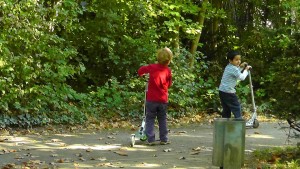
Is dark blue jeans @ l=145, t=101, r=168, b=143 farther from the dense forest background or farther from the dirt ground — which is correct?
the dense forest background

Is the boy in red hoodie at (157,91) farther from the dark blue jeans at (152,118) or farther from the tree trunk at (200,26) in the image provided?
the tree trunk at (200,26)

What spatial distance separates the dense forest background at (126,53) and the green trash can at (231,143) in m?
1.25

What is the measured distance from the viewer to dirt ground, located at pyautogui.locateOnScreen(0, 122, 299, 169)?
8148 millimetres

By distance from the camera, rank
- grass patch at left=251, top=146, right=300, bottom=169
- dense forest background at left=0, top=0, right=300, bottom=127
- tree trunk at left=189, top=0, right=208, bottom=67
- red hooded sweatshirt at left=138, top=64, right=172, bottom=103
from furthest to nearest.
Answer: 1. tree trunk at left=189, top=0, right=208, bottom=67
2. dense forest background at left=0, top=0, right=300, bottom=127
3. red hooded sweatshirt at left=138, top=64, right=172, bottom=103
4. grass patch at left=251, top=146, right=300, bottom=169

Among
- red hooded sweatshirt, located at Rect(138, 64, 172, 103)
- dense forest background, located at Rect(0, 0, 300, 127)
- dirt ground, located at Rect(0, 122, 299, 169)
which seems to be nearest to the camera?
dirt ground, located at Rect(0, 122, 299, 169)

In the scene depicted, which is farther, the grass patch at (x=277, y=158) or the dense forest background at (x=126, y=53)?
the dense forest background at (x=126, y=53)

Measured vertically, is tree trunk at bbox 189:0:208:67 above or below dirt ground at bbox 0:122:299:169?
above

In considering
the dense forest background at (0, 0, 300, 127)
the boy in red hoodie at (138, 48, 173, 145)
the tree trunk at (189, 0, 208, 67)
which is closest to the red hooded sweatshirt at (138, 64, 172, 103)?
the boy in red hoodie at (138, 48, 173, 145)

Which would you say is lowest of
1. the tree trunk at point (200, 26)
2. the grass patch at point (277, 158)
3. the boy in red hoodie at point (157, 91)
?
the grass patch at point (277, 158)

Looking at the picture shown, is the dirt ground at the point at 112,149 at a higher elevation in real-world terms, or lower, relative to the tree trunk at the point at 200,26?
lower

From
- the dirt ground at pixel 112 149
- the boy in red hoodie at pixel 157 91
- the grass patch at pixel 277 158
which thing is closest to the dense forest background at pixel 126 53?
the grass patch at pixel 277 158

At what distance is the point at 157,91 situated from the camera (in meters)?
9.93

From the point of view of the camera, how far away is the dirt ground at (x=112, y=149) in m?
8.15

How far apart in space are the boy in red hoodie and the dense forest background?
6.73 feet
